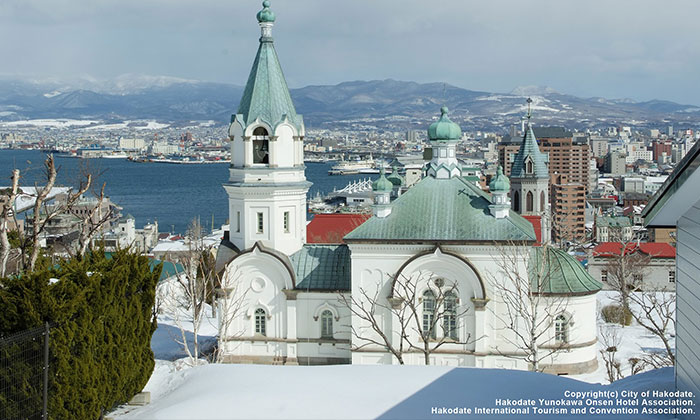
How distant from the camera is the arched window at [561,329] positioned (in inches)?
707

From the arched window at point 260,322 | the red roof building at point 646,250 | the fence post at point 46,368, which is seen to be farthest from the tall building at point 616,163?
the fence post at point 46,368

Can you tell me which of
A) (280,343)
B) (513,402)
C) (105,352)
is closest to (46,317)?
(105,352)

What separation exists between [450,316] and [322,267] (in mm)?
3231

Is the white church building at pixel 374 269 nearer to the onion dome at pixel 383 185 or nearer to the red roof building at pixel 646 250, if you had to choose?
the onion dome at pixel 383 185

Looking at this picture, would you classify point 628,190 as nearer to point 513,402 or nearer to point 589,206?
point 589,206

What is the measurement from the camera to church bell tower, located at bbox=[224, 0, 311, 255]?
1858cm

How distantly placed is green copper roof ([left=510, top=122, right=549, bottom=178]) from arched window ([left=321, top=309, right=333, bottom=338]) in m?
15.5

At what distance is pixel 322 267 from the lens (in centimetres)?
1878

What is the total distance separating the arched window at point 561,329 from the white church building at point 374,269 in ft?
0.07

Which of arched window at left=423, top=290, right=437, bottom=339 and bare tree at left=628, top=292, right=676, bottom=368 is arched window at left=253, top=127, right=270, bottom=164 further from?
bare tree at left=628, top=292, right=676, bottom=368

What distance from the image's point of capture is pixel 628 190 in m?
109

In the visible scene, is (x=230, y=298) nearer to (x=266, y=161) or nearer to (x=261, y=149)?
(x=266, y=161)

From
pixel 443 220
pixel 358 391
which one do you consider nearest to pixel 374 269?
pixel 443 220

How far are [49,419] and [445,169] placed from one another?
11.1 m
